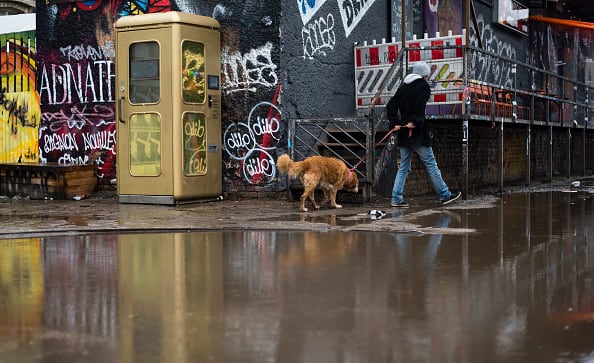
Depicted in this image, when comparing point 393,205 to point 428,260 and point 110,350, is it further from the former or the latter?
point 110,350

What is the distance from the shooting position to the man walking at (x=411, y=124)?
38.7ft

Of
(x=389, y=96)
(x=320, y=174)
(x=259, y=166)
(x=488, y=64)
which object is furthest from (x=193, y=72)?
(x=488, y=64)

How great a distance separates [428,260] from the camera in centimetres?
707

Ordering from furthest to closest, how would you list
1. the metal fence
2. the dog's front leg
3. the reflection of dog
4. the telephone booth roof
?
the metal fence < the telephone booth roof < the dog's front leg < the reflection of dog

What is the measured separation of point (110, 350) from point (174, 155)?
8.20 meters

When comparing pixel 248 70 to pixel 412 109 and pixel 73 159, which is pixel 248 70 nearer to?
pixel 412 109

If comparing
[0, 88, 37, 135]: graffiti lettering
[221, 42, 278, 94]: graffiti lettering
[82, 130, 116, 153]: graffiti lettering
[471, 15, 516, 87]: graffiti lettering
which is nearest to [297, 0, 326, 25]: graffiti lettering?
[221, 42, 278, 94]: graffiti lettering

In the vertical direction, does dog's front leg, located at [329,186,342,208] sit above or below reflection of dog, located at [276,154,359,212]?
below

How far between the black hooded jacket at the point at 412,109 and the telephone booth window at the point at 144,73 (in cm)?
368

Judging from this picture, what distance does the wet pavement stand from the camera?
4.39 meters

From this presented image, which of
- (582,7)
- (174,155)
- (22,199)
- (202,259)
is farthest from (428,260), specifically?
(582,7)

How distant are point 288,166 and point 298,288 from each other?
206 inches

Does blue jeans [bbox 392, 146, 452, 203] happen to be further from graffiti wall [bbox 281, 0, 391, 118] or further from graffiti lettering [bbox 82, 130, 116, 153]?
graffiti lettering [bbox 82, 130, 116, 153]

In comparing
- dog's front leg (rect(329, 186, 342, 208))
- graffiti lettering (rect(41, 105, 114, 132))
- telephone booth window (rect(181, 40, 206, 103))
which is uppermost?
telephone booth window (rect(181, 40, 206, 103))
